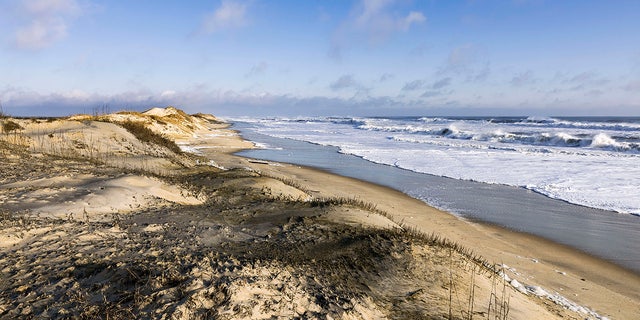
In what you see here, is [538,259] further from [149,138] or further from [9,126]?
[9,126]

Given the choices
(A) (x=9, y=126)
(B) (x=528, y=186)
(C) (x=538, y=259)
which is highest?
(A) (x=9, y=126)

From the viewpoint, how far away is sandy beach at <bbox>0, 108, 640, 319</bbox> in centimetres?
422

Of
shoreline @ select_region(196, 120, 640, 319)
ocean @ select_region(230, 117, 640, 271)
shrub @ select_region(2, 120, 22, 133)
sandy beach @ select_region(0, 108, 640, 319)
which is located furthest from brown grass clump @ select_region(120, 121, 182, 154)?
shoreline @ select_region(196, 120, 640, 319)

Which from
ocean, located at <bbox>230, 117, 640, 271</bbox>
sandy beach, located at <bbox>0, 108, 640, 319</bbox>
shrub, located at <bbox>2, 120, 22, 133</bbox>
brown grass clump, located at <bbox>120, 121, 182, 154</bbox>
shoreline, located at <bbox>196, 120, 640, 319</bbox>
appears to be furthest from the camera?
brown grass clump, located at <bbox>120, 121, 182, 154</bbox>

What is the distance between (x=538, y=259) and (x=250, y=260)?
6.56m

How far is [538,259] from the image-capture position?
8.69 m

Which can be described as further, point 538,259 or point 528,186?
point 528,186

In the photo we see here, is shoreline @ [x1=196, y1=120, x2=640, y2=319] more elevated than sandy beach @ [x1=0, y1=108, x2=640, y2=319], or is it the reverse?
sandy beach @ [x1=0, y1=108, x2=640, y2=319]

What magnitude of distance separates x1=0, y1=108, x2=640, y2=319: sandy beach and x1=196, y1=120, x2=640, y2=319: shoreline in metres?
0.04

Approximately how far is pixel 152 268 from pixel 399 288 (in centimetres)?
306

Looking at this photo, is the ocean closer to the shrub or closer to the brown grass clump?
the brown grass clump

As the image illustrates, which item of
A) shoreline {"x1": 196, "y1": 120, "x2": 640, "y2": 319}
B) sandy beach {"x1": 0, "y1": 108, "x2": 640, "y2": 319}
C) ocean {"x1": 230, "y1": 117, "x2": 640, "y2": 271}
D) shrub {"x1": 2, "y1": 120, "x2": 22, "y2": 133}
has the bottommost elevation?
shoreline {"x1": 196, "y1": 120, "x2": 640, "y2": 319}

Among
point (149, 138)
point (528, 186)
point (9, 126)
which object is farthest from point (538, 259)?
point (9, 126)

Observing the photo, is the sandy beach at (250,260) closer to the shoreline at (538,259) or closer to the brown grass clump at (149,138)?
the shoreline at (538,259)
